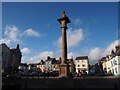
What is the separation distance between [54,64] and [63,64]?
2501 inches

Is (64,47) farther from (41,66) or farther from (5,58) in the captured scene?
(41,66)

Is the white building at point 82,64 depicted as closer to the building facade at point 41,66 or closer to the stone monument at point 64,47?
the building facade at point 41,66

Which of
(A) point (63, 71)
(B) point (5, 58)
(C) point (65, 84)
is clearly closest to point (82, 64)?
(B) point (5, 58)

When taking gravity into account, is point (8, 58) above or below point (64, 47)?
below

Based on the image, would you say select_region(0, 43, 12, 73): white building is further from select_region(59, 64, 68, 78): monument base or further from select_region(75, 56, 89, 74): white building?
select_region(75, 56, 89, 74): white building

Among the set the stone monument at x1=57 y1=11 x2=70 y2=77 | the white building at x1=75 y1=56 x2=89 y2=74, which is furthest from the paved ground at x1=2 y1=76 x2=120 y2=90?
the white building at x1=75 y1=56 x2=89 y2=74

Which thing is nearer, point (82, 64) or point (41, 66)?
point (82, 64)

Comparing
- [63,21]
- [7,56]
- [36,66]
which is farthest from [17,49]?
[63,21]

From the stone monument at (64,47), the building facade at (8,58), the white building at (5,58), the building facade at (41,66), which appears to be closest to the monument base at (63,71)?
the stone monument at (64,47)

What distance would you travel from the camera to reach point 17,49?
7244cm

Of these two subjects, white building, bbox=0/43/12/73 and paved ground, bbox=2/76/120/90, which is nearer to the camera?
paved ground, bbox=2/76/120/90

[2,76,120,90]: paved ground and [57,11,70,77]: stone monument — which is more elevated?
[57,11,70,77]: stone monument

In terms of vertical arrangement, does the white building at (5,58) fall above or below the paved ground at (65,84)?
above

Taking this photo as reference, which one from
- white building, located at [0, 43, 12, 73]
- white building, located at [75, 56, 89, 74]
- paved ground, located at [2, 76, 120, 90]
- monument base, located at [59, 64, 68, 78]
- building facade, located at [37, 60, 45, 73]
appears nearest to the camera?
Result: paved ground, located at [2, 76, 120, 90]
